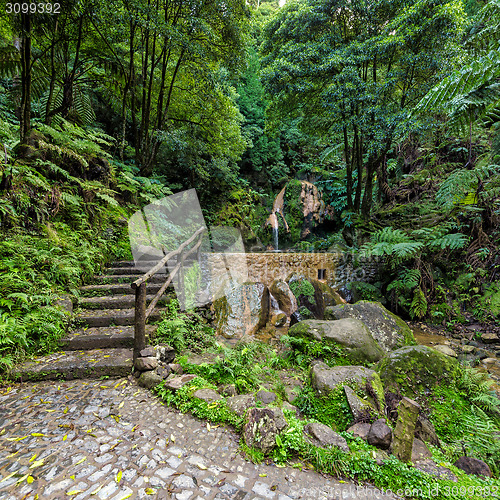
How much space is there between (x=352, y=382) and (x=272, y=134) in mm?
10630

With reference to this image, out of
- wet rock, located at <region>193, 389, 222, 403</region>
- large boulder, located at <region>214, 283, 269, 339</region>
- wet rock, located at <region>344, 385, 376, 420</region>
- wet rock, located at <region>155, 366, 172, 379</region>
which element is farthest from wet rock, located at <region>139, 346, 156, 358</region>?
large boulder, located at <region>214, 283, 269, 339</region>

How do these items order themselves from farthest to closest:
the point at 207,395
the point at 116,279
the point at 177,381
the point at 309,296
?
the point at 309,296, the point at 116,279, the point at 177,381, the point at 207,395

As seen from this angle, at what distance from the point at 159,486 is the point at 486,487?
2264 millimetres

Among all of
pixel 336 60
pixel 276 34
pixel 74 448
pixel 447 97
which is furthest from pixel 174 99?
pixel 74 448

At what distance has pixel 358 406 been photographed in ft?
7.60

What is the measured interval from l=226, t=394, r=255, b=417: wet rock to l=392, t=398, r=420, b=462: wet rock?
4.05 feet

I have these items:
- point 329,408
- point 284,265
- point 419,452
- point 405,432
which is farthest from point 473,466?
point 284,265

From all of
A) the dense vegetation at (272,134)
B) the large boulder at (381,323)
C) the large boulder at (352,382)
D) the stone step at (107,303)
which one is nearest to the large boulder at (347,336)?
the dense vegetation at (272,134)

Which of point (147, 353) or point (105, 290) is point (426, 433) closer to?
point (147, 353)

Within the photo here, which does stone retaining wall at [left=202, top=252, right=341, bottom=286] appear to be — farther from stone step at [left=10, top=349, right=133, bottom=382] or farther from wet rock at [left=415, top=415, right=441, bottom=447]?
wet rock at [left=415, top=415, right=441, bottom=447]

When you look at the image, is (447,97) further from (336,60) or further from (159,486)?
(159,486)

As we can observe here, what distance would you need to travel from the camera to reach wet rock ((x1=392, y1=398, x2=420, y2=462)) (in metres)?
1.91

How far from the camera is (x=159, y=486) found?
5.26 ft

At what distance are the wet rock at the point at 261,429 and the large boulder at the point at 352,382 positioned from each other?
801 mm
